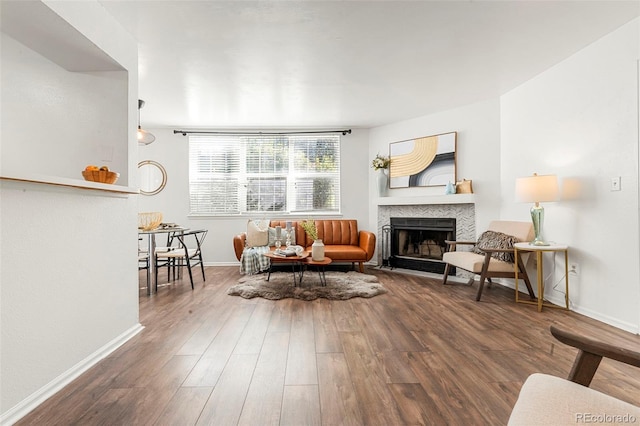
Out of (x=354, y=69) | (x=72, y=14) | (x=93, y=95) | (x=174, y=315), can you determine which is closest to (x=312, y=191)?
(x=354, y=69)

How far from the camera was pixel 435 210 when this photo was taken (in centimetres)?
470

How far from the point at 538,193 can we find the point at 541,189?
48 mm

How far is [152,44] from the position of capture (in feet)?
8.75

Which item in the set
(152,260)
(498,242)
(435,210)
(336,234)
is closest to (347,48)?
(498,242)

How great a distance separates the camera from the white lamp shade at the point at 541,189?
2973 mm

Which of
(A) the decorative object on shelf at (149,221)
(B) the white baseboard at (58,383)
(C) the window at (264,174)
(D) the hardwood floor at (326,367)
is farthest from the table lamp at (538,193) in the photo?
(A) the decorative object on shelf at (149,221)

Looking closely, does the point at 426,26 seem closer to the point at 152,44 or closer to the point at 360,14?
the point at 360,14

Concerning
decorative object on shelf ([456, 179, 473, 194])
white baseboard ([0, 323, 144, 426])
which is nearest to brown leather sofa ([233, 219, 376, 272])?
decorative object on shelf ([456, 179, 473, 194])

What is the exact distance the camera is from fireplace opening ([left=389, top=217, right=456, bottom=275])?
4677mm

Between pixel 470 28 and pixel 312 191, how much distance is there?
11.8 feet

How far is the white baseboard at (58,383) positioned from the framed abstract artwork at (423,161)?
4.35 meters

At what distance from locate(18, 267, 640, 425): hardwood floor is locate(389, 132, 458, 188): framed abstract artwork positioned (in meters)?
2.23

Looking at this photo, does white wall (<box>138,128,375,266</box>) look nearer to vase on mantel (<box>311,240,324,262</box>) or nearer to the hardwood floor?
vase on mantel (<box>311,240,324,262</box>)

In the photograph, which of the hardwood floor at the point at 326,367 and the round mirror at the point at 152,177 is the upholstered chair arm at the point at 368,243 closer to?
the hardwood floor at the point at 326,367
